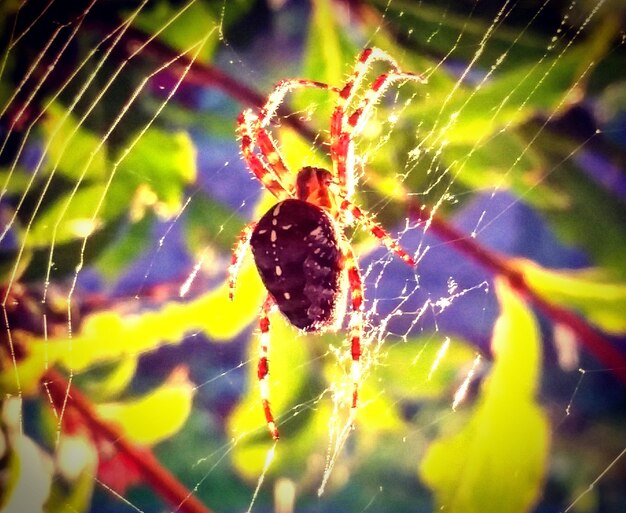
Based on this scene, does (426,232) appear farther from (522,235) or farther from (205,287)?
(205,287)

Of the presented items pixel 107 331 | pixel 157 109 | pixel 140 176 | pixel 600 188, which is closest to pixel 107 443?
pixel 107 331

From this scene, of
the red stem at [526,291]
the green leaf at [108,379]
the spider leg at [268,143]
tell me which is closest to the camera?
the red stem at [526,291]

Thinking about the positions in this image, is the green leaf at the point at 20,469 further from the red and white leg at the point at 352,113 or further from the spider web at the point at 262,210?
the red and white leg at the point at 352,113

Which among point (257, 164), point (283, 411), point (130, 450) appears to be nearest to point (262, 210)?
point (257, 164)

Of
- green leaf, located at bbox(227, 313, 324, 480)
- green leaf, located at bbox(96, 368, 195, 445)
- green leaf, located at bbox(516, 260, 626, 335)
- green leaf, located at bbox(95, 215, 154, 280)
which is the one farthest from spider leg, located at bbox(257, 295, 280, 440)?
green leaf, located at bbox(516, 260, 626, 335)

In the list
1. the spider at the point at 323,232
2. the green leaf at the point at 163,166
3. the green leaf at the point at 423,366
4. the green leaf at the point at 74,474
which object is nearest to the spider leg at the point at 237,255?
the spider at the point at 323,232

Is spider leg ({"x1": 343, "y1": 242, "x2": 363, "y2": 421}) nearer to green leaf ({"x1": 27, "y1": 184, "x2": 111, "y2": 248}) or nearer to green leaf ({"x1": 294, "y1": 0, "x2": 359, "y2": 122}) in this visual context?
green leaf ({"x1": 294, "y1": 0, "x2": 359, "y2": 122})
